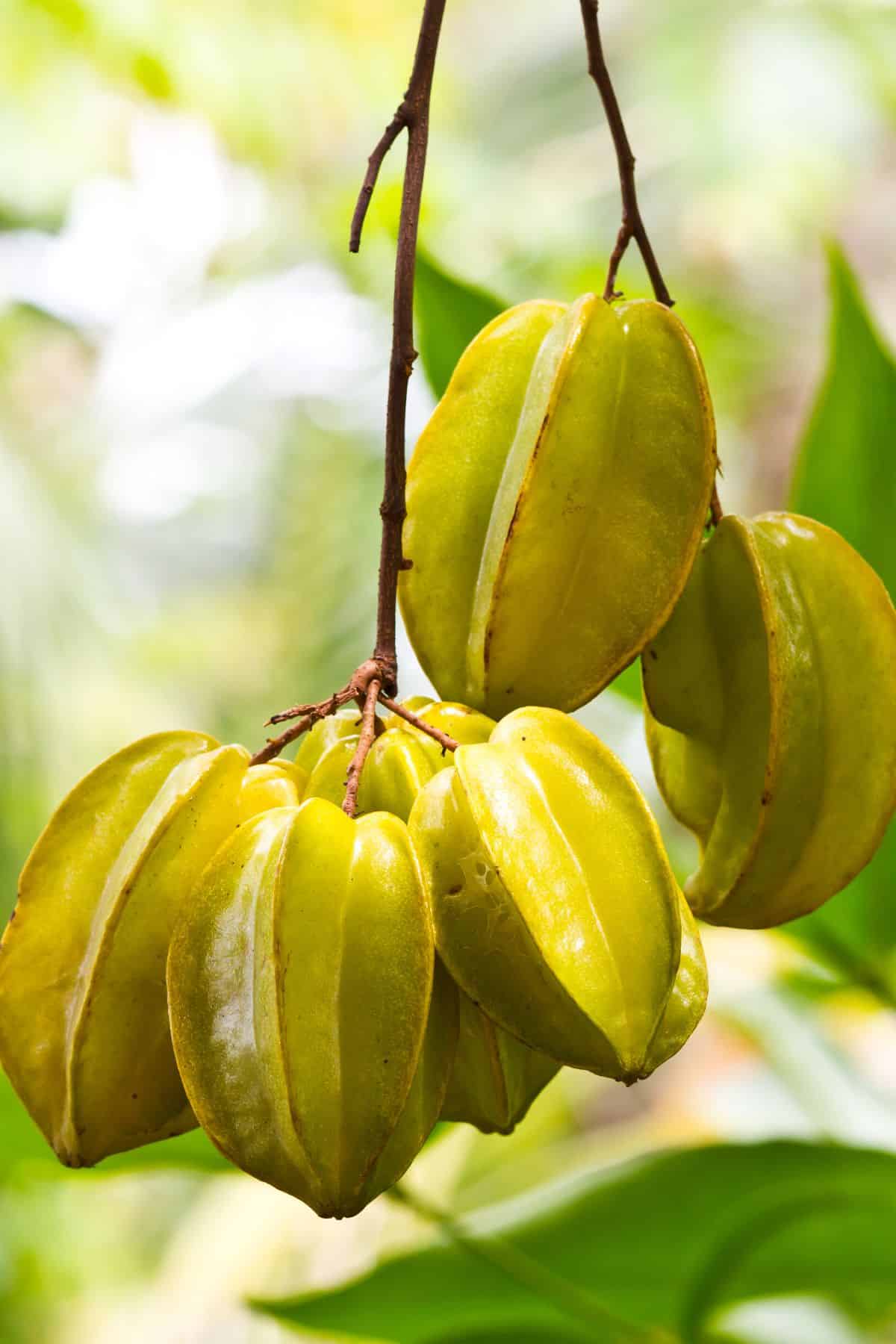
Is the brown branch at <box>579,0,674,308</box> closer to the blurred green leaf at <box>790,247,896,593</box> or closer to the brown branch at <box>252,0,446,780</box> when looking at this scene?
the brown branch at <box>252,0,446,780</box>

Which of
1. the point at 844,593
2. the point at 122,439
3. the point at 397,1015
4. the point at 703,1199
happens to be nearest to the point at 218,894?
the point at 397,1015

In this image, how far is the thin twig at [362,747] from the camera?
413 millimetres

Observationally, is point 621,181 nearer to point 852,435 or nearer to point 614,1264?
point 852,435

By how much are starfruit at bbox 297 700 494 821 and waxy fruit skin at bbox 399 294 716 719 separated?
2cm

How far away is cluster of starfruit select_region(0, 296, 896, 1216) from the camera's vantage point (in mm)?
383

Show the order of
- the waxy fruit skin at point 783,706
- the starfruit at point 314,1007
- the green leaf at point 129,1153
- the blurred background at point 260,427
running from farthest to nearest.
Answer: the blurred background at point 260,427
the green leaf at point 129,1153
the waxy fruit skin at point 783,706
the starfruit at point 314,1007

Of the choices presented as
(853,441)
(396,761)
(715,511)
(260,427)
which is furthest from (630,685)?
(260,427)

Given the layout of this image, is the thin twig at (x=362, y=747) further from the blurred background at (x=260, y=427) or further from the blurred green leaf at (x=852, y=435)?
the blurred background at (x=260, y=427)

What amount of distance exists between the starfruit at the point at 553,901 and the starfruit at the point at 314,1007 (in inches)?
0.5

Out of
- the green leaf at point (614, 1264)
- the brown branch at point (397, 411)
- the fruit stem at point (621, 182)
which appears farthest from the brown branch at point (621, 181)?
the green leaf at point (614, 1264)

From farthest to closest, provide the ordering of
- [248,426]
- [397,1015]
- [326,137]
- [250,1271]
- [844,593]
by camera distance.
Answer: [326,137]
[248,426]
[250,1271]
[844,593]
[397,1015]

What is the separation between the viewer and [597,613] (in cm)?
47

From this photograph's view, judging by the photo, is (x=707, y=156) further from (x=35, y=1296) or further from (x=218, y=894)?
(x=218, y=894)

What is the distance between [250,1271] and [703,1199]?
1230 mm
